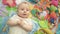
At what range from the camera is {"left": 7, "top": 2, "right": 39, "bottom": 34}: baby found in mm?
943

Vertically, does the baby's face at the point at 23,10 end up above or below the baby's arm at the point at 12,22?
above

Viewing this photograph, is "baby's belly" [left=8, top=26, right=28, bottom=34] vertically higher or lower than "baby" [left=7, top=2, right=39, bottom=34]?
lower

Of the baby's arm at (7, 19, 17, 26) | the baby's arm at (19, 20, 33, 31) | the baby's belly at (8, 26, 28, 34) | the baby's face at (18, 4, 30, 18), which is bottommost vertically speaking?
the baby's belly at (8, 26, 28, 34)

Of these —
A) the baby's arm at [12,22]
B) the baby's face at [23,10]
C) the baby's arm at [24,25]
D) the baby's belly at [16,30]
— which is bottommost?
the baby's belly at [16,30]

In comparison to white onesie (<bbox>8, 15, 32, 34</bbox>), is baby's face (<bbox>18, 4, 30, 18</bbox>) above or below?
above

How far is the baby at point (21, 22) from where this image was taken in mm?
943

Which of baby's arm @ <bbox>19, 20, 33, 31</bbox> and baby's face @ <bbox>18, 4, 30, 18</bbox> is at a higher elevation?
baby's face @ <bbox>18, 4, 30, 18</bbox>

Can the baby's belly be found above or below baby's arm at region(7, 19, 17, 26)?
below

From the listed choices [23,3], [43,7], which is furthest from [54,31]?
[23,3]

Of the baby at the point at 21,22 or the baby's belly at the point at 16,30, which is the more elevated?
the baby at the point at 21,22

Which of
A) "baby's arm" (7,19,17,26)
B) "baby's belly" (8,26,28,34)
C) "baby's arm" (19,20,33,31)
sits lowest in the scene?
"baby's belly" (8,26,28,34)

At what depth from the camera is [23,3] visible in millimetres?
966

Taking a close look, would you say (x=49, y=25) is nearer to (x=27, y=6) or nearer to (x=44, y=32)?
(x=44, y=32)

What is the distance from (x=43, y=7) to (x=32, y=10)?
8cm
